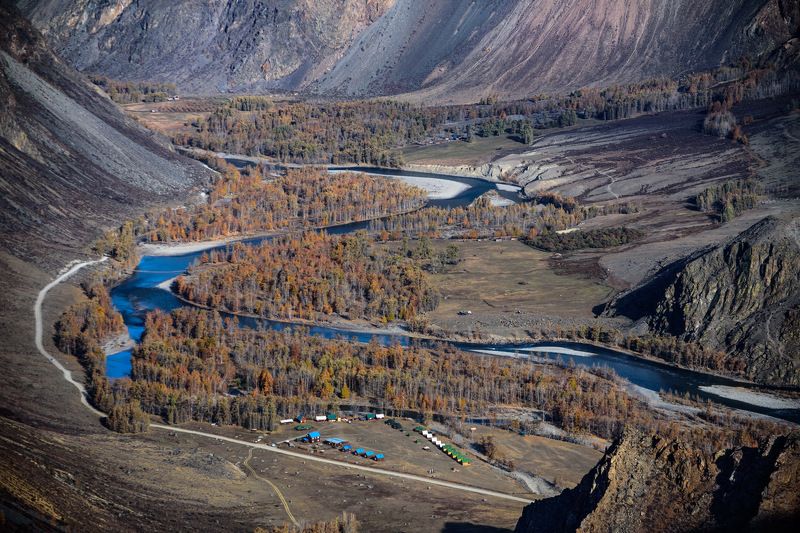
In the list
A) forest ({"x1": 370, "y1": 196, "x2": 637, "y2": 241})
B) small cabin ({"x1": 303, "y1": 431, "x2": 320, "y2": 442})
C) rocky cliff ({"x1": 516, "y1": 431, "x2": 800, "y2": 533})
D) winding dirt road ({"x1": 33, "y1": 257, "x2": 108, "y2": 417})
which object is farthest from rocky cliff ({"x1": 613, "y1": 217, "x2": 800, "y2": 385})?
winding dirt road ({"x1": 33, "y1": 257, "x2": 108, "y2": 417})

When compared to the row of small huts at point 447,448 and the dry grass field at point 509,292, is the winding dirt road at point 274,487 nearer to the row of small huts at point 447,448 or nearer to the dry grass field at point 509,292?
the row of small huts at point 447,448

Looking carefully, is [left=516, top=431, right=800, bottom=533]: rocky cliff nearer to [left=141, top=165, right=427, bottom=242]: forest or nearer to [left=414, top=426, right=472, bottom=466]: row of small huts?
[left=414, top=426, right=472, bottom=466]: row of small huts

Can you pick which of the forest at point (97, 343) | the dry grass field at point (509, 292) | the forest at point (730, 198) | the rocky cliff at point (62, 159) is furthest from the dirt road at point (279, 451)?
the forest at point (730, 198)

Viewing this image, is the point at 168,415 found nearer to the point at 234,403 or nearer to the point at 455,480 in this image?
the point at 234,403

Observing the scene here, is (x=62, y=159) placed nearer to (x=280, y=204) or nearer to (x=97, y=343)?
(x=280, y=204)

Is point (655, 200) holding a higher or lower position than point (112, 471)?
higher

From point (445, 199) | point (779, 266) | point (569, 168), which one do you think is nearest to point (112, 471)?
point (779, 266)
